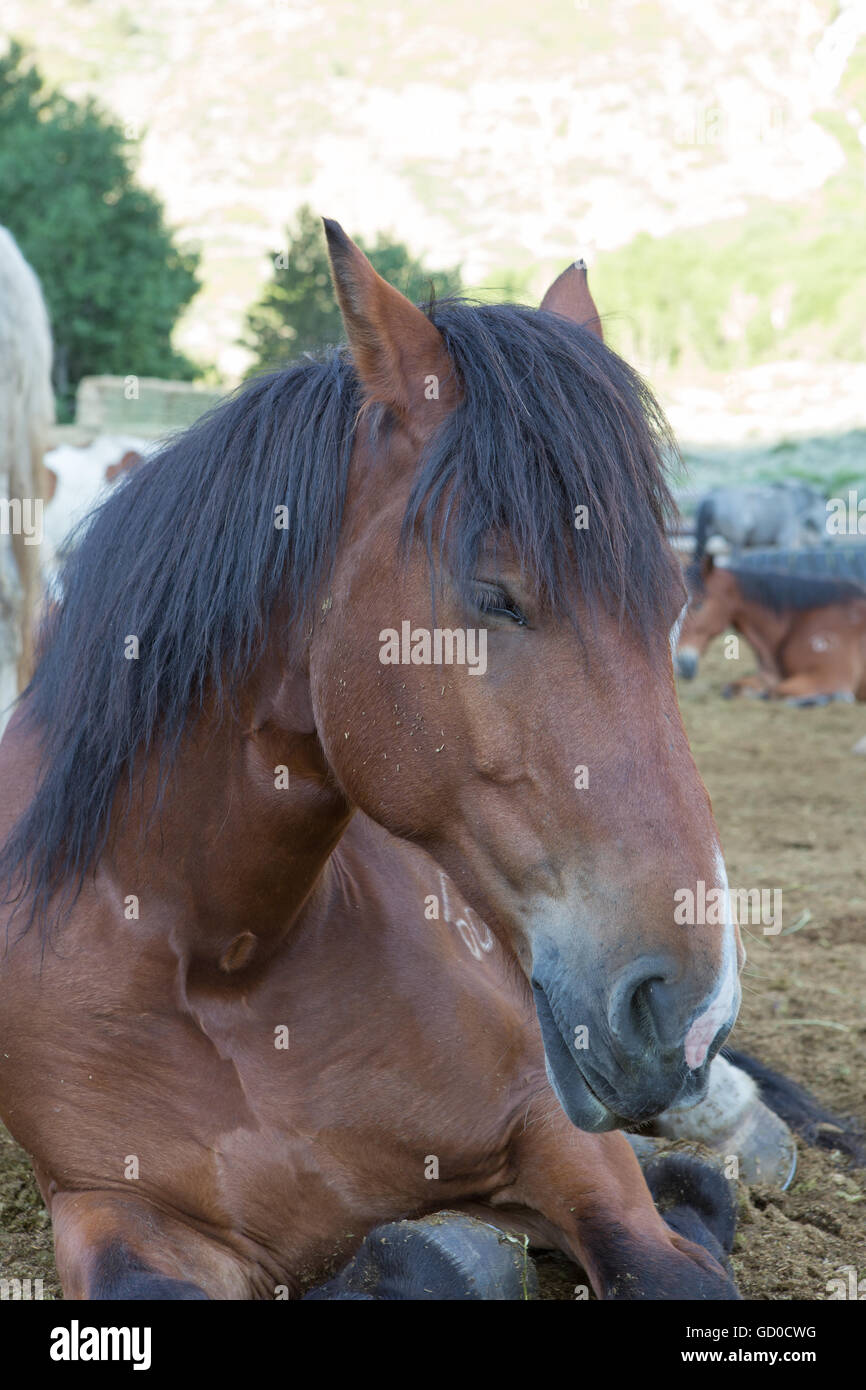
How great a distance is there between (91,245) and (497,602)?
22.8 meters

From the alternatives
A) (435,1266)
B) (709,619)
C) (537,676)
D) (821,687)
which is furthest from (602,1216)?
(709,619)

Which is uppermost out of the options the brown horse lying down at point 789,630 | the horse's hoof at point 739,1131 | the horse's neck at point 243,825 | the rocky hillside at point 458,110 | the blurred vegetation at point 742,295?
the rocky hillside at point 458,110

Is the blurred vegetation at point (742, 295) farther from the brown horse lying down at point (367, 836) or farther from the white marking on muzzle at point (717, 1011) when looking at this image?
the white marking on muzzle at point (717, 1011)

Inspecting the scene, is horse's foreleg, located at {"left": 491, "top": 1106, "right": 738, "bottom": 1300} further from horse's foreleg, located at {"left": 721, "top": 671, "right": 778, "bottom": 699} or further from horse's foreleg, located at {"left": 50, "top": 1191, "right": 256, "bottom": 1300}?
horse's foreleg, located at {"left": 721, "top": 671, "right": 778, "bottom": 699}

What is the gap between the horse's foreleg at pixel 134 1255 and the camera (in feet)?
6.43

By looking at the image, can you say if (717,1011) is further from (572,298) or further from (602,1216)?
(572,298)

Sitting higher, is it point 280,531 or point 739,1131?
point 280,531

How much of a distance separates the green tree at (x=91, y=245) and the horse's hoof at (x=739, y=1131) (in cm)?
2162

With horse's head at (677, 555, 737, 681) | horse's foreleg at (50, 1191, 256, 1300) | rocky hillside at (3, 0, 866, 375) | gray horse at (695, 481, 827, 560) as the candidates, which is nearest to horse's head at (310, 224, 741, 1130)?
horse's foreleg at (50, 1191, 256, 1300)

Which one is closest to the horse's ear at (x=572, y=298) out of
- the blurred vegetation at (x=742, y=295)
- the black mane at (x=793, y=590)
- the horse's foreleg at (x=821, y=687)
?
the horse's foreleg at (x=821, y=687)

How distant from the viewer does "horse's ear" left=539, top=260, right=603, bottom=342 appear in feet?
7.56

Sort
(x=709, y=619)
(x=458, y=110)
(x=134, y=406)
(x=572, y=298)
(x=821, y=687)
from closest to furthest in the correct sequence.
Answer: (x=572, y=298), (x=821, y=687), (x=709, y=619), (x=134, y=406), (x=458, y=110)

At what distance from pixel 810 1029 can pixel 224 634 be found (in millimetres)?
2932

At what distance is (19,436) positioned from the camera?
20.6 ft
